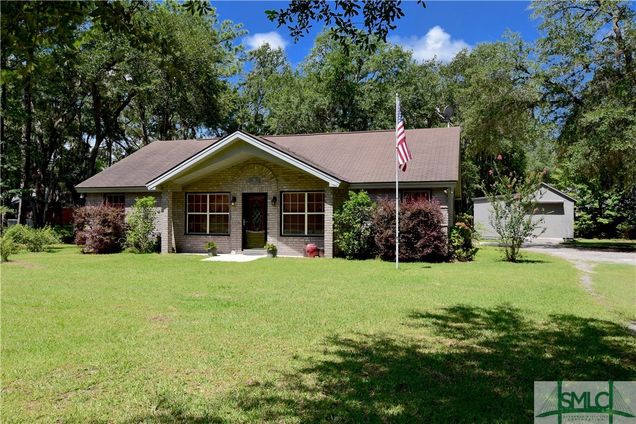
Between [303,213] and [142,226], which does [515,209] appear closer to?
[303,213]

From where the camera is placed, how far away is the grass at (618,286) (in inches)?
301

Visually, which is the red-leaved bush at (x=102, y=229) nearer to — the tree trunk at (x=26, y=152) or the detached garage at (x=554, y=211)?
the tree trunk at (x=26, y=152)

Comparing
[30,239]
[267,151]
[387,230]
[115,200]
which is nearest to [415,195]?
[387,230]

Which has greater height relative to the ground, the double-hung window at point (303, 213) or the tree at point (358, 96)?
the tree at point (358, 96)

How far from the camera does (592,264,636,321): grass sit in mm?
7638

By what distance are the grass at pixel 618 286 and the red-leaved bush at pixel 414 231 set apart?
15.4 ft

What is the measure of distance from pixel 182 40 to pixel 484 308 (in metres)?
26.3

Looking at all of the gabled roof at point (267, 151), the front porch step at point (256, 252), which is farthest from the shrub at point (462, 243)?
the front porch step at point (256, 252)

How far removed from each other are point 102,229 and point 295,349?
1530 cm

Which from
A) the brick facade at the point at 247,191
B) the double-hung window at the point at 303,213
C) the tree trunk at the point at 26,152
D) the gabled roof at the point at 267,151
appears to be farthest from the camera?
the tree trunk at the point at 26,152

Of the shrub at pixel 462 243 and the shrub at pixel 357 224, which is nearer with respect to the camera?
the shrub at pixel 462 243

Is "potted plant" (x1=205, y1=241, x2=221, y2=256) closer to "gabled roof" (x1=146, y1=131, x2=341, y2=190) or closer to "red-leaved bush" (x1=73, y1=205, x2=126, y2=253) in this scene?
"gabled roof" (x1=146, y1=131, x2=341, y2=190)

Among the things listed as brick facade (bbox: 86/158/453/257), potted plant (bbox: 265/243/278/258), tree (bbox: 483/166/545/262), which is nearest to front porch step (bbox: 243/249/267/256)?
brick facade (bbox: 86/158/453/257)

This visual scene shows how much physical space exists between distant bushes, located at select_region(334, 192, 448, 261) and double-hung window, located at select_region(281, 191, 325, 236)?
110cm
